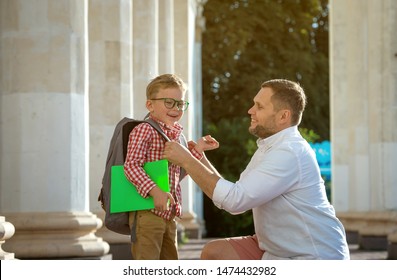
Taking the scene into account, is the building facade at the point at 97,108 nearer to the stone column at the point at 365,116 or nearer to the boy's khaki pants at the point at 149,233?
the stone column at the point at 365,116

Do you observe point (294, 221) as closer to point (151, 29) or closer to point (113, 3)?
point (113, 3)

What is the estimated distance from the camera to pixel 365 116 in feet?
138

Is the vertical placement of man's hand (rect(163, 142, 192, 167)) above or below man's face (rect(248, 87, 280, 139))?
below

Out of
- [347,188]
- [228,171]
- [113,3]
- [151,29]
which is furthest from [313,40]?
[113,3]

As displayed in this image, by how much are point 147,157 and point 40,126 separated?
22.3ft

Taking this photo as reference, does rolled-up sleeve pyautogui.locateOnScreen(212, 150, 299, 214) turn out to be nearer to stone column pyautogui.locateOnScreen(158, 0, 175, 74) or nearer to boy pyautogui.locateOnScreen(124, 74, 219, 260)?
boy pyautogui.locateOnScreen(124, 74, 219, 260)

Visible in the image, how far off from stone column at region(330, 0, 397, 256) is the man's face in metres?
26.0

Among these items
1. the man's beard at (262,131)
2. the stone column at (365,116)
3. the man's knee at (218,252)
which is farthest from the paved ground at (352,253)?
the man's beard at (262,131)

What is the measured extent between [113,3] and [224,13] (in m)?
45.0

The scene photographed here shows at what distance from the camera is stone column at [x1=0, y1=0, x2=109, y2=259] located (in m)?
17.9

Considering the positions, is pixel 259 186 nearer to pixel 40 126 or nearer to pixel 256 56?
pixel 40 126

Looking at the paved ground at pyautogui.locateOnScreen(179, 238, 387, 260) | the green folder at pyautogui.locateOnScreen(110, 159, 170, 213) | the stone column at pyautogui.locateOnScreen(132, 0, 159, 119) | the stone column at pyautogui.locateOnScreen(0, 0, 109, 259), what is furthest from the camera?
the paved ground at pyautogui.locateOnScreen(179, 238, 387, 260)

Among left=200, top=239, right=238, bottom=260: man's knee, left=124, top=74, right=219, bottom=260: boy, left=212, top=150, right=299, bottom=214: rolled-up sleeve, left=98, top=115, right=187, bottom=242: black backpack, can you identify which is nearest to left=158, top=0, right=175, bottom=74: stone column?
left=124, top=74, right=219, bottom=260: boy

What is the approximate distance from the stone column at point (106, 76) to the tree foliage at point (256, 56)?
42582 mm
